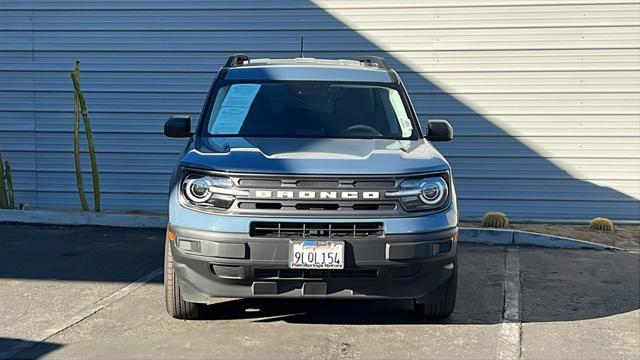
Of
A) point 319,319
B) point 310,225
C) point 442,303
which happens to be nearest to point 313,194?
point 310,225

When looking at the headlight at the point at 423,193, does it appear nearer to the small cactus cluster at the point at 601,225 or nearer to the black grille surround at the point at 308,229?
the black grille surround at the point at 308,229

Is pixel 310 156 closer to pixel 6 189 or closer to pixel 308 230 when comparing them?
pixel 308 230

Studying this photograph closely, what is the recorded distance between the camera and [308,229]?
14.9ft

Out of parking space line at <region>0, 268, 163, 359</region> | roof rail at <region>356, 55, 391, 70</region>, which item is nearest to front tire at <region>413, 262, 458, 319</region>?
roof rail at <region>356, 55, 391, 70</region>

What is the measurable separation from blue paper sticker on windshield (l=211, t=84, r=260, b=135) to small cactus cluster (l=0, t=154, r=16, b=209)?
4545 millimetres

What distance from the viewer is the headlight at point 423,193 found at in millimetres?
4676

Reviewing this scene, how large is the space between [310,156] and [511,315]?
6.42ft

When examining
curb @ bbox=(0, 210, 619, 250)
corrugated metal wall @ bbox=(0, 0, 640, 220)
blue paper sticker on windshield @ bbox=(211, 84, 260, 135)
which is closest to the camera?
blue paper sticker on windshield @ bbox=(211, 84, 260, 135)

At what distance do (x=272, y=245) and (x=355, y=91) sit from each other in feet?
6.35

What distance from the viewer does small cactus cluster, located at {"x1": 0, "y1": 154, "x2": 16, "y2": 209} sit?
9125 mm

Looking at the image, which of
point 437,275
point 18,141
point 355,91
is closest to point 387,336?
point 437,275

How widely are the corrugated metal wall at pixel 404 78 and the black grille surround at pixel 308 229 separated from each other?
16.1ft

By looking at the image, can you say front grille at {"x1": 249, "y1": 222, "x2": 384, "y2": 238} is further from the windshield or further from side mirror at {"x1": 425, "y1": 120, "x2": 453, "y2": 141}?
side mirror at {"x1": 425, "y1": 120, "x2": 453, "y2": 141}

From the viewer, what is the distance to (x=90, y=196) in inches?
383
